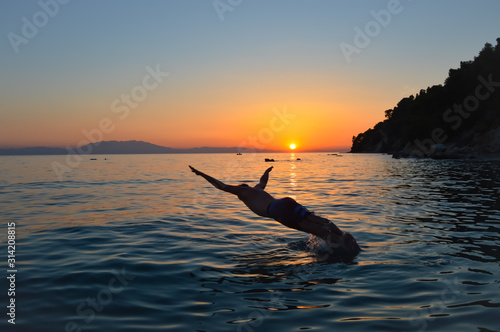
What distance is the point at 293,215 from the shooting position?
7.75 metres

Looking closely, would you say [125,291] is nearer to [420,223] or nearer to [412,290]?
[412,290]

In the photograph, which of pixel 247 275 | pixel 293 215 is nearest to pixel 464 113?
pixel 293 215

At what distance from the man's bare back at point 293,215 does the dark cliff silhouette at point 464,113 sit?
2918 inches

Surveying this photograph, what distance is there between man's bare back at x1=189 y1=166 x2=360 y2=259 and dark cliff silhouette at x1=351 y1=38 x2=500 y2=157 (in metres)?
74.1

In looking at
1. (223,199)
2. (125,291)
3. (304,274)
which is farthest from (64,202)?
(304,274)

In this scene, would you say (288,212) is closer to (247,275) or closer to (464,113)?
(247,275)

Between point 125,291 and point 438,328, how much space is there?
16.0ft

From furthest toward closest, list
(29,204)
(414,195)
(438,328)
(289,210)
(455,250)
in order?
(414,195), (29,204), (455,250), (289,210), (438,328)

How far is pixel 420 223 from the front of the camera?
12.5 m

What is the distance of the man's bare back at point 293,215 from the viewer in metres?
7.78

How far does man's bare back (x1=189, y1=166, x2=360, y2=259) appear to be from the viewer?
778cm

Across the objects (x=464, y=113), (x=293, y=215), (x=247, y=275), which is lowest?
(x=247, y=275)

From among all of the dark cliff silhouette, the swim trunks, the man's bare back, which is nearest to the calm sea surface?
the man's bare back

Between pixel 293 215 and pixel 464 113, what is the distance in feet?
→ 328
